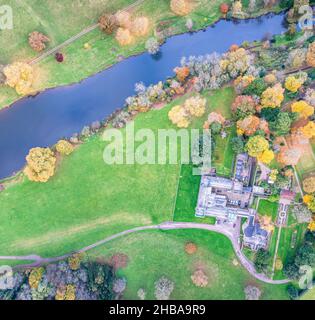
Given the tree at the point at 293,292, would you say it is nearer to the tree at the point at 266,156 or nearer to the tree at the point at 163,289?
the tree at the point at 163,289

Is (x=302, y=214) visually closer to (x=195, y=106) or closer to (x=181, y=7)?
(x=195, y=106)

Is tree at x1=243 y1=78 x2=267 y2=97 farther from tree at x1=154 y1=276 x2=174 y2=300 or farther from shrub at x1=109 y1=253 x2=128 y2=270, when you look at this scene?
shrub at x1=109 y1=253 x2=128 y2=270

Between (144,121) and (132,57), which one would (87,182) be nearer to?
(144,121)

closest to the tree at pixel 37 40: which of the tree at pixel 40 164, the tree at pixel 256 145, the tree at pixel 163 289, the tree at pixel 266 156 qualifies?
the tree at pixel 40 164

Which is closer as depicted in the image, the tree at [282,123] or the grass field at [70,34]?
the tree at [282,123]

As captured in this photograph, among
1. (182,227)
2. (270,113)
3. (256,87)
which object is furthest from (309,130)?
(182,227)

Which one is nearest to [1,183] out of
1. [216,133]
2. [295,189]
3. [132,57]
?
[132,57]
